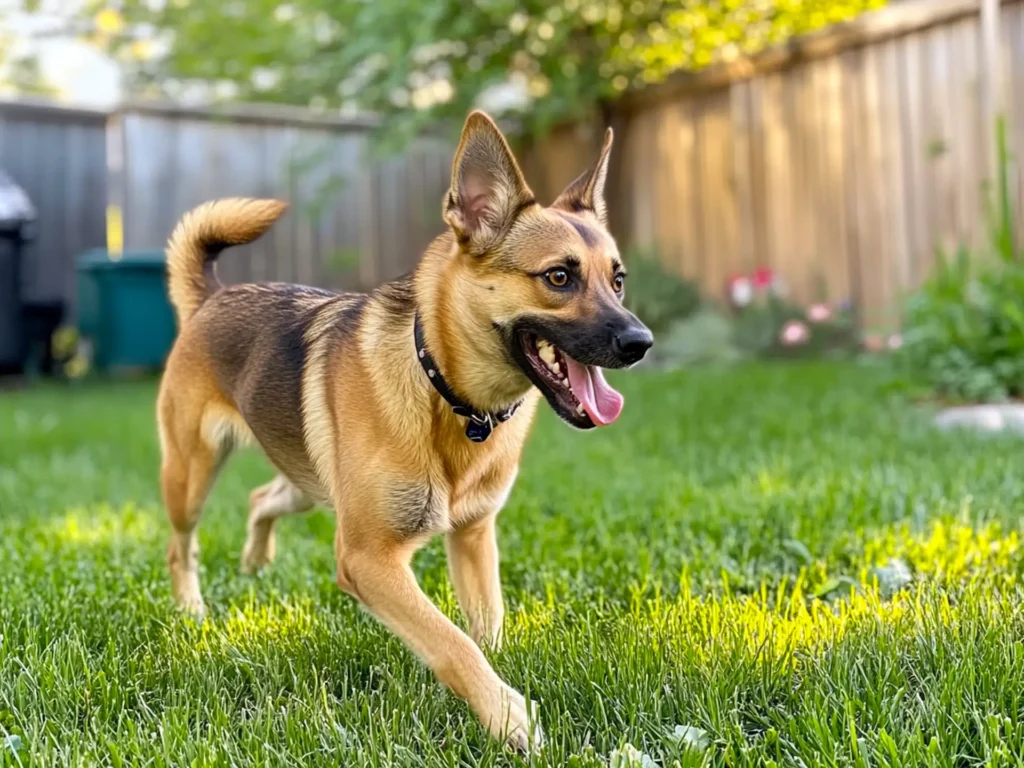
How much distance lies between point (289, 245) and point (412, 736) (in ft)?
32.5

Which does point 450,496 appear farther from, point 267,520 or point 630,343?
point 267,520

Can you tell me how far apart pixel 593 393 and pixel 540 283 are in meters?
0.30

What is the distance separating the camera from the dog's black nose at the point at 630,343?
2.31m

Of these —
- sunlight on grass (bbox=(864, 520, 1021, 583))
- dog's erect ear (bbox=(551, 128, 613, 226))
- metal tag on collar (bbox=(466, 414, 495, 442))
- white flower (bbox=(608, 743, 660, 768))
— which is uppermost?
dog's erect ear (bbox=(551, 128, 613, 226))

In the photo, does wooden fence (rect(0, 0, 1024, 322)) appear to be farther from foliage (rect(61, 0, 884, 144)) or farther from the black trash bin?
the black trash bin

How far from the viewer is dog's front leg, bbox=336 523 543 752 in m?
1.97

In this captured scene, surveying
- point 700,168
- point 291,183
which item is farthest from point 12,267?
point 700,168

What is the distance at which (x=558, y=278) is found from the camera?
247 cm

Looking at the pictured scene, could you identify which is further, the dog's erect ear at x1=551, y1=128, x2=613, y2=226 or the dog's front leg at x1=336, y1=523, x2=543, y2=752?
the dog's erect ear at x1=551, y1=128, x2=613, y2=226

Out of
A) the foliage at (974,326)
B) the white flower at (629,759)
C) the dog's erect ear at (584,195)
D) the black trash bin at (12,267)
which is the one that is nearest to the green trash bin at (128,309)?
the black trash bin at (12,267)

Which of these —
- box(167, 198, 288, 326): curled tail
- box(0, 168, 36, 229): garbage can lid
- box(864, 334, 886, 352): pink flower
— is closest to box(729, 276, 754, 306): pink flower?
box(864, 334, 886, 352): pink flower

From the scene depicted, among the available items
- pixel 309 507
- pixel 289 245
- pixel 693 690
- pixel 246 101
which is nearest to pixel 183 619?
pixel 309 507

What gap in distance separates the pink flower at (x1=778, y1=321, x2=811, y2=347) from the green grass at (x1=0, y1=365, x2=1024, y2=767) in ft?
12.4

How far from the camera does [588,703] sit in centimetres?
206
